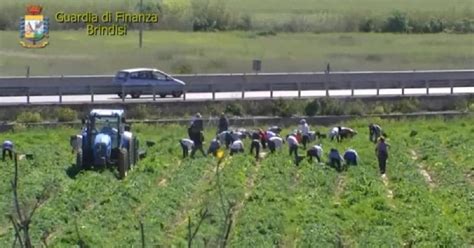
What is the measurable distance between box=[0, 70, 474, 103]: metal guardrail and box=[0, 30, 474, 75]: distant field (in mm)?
8658

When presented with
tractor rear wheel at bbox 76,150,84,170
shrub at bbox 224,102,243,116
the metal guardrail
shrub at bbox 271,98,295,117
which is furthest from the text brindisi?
tractor rear wheel at bbox 76,150,84,170

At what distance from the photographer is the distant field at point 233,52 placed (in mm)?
54781

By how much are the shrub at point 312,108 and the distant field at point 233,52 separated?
13239 millimetres

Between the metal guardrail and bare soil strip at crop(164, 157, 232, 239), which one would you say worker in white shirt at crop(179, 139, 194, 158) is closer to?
bare soil strip at crop(164, 157, 232, 239)

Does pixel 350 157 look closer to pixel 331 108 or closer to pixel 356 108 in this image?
pixel 331 108

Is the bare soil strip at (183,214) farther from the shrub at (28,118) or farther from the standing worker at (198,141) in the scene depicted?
the shrub at (28,118)

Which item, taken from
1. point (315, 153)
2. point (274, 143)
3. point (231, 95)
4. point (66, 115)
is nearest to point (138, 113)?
point (66, 115)

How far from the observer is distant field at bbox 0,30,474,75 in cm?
5478

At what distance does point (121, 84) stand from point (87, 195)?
19.6 meters

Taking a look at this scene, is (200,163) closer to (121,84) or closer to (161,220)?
(161,220)

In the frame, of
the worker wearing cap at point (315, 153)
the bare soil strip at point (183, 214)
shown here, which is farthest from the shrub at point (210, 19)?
the bare soil strip at point (183, 214)

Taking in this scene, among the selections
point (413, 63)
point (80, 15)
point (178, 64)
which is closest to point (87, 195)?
point (178, 64)

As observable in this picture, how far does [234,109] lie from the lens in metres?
39.4

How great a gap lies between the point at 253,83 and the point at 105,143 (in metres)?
16.7
